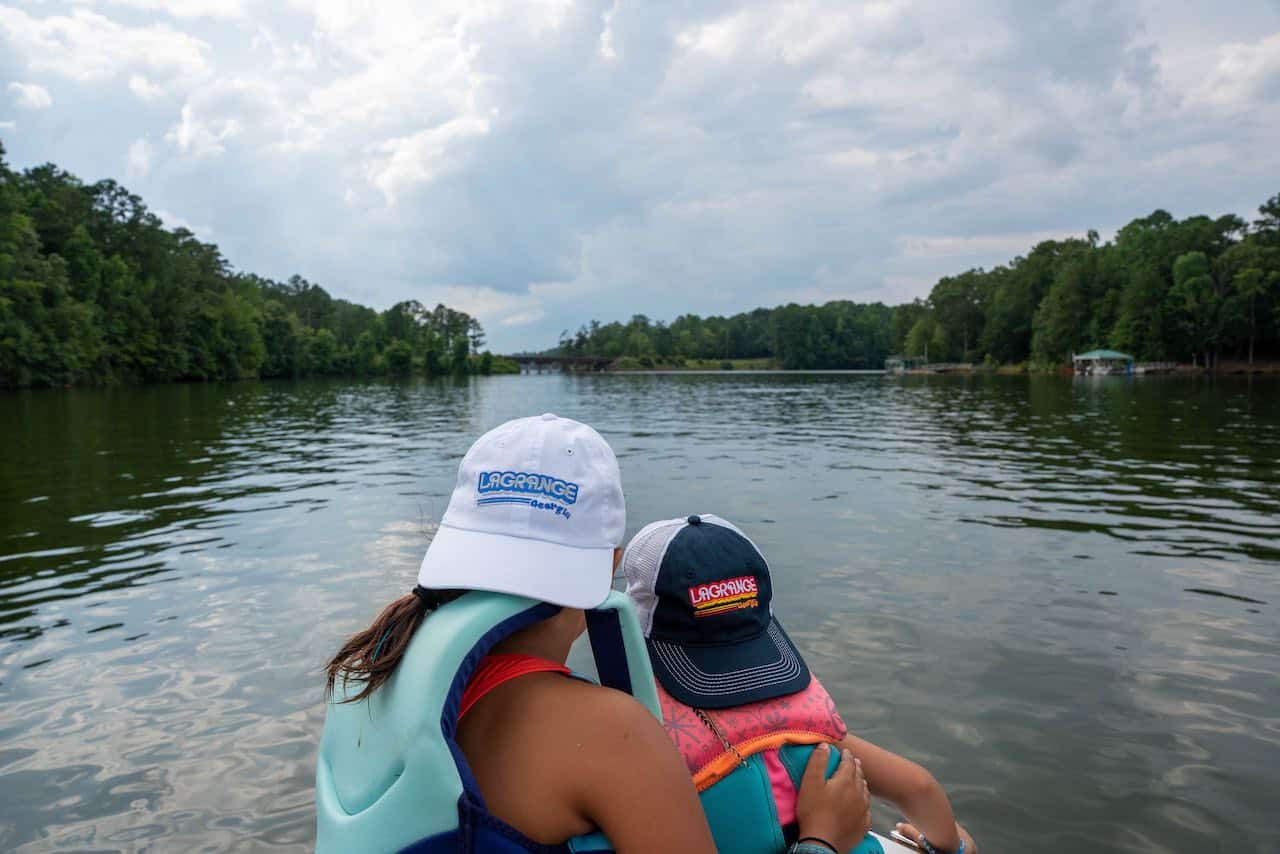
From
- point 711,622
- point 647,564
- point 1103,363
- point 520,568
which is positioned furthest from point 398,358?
point 520,568

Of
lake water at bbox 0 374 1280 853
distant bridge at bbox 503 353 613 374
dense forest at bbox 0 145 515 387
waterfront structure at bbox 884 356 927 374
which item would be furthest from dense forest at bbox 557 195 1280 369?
dense forest at bbox 0 145 515 387

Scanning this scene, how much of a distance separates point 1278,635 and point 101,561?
9.60 metres

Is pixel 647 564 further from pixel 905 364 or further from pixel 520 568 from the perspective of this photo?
pixel 905 364

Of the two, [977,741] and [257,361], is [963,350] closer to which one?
[257,361]

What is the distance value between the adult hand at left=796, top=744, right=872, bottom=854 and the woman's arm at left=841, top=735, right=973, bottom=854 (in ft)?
0.76

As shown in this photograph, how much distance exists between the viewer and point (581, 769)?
46.4 inches

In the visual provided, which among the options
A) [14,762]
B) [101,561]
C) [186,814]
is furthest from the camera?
[101,561]

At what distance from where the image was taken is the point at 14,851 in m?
3.19

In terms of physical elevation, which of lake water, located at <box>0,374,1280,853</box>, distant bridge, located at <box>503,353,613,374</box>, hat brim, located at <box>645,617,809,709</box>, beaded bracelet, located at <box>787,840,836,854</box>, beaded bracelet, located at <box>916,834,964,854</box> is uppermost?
distant bridge, located at <box>503,353,613,374</box>

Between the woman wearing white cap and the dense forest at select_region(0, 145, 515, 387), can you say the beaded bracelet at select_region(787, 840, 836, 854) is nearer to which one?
the woman wearing white cap

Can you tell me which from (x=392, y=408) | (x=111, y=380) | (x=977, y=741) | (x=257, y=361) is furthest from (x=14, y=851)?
(x=257, y=361)

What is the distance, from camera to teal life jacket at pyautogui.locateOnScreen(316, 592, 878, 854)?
3.74 feet

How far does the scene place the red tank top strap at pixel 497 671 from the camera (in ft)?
4.10

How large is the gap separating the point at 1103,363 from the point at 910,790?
96574 mm
